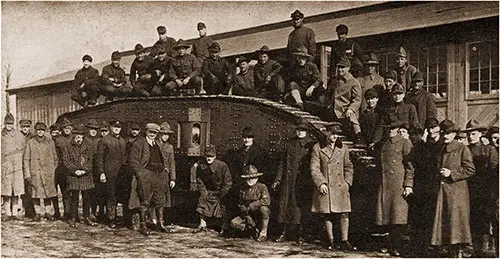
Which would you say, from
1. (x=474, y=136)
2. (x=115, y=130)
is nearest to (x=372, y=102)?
(x=474, y=136)

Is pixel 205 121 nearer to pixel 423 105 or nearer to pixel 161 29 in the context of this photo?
pixel 161 29

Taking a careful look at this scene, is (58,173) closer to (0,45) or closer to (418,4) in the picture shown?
(0,45)

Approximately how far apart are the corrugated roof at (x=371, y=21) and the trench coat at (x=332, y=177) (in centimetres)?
348

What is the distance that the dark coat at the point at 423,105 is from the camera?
723 centimetres

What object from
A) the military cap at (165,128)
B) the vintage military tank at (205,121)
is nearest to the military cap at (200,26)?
the vintage military tank at (205,121)

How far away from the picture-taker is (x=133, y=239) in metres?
7.54

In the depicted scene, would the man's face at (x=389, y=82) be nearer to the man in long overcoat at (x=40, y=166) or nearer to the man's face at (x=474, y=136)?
the man's face at (x=474, y=136)

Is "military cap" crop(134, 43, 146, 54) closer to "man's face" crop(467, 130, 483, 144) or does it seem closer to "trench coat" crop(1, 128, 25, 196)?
"trench coat" crop(1, 128, 25, 196)

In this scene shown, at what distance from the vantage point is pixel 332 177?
6762mm

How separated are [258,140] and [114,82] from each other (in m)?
3.98

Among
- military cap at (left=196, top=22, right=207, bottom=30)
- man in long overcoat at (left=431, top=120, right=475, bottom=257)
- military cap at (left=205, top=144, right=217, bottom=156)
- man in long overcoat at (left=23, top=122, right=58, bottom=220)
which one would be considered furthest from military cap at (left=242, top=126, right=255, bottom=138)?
man in long overcoat at (left=23, top=122, right=58, bottom=220)

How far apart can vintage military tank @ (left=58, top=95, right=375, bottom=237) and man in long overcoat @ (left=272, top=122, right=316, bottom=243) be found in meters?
0.19

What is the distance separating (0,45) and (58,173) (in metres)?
2.21

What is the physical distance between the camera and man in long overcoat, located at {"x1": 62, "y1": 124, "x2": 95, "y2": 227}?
28.2 feet
